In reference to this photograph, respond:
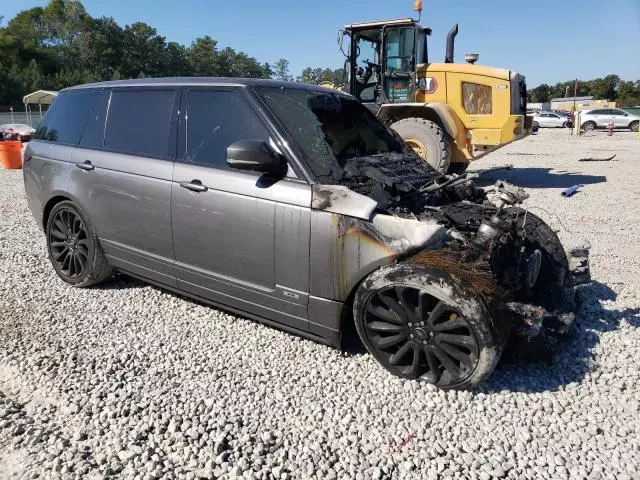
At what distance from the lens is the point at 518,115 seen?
1009 centimetres

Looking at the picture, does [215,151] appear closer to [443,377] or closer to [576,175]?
[443,377]

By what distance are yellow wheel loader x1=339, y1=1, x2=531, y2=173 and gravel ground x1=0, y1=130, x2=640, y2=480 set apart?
236 inches

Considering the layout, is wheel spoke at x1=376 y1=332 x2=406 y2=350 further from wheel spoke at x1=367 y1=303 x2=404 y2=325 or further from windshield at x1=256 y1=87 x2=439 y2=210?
windshield at x1=256 y1=87 x2=439 y2=210

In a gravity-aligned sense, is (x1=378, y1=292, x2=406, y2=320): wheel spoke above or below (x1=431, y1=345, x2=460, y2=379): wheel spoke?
above

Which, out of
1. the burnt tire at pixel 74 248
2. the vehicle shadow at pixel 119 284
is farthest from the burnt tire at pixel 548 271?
the burnt tire at pixel 74 248

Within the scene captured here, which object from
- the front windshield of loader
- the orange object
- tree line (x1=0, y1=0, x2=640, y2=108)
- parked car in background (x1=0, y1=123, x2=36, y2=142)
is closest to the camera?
the front windshield of loader

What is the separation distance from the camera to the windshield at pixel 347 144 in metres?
3.26

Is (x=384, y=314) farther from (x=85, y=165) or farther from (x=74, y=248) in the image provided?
(x=74, y=248)

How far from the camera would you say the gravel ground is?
2.37 meters

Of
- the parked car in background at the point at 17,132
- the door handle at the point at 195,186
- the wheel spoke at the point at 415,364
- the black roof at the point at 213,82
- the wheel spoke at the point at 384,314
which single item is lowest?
the wheel spoke at the point at 415,364

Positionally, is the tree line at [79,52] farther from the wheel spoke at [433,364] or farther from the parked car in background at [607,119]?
the wheel spoke at [433,364]

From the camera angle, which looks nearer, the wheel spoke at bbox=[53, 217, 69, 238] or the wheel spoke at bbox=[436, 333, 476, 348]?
the wheel spoke at bbox=[436, 333, 476, 348]

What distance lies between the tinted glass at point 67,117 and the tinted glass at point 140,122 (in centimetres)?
40

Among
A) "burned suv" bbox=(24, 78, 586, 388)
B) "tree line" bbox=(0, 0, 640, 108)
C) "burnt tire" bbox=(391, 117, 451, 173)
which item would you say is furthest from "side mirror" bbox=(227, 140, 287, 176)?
"tree line" bbox=(0, 0, 640, 108)
